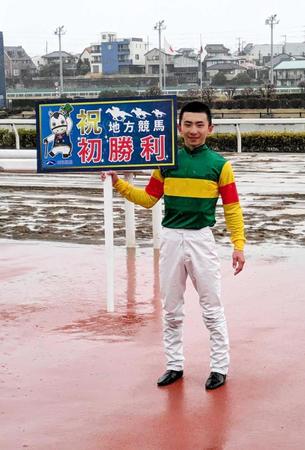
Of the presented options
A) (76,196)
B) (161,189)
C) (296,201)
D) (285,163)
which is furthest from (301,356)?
(285,163)

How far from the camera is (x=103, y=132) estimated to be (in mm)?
6961

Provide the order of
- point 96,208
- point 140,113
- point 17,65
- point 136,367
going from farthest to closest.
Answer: point 17,65, point 96,208, point 140,113, point 136,367

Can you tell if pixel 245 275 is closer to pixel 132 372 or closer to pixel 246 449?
pixel 132 372

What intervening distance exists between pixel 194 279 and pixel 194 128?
0.89 metres

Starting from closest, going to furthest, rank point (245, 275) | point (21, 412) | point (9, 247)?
point (21, 412) → point (245, 275) → point (9, 247)

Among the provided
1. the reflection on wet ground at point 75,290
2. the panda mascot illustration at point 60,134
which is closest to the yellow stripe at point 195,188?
the reflection on wet ground at point 75,290

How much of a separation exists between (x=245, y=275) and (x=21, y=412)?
13.3ft

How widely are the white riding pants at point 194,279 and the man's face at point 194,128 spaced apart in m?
0.51

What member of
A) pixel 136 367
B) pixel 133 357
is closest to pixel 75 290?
pixel 133 357

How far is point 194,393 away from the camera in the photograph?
523 cm

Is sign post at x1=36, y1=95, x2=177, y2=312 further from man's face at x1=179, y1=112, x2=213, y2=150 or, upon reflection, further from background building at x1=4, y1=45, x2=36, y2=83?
background building at x1=4, y1=45, x2=36, y2=83

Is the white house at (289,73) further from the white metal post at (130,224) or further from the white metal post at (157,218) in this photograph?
the white metal post at (157,218)

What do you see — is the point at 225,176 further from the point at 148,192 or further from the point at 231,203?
the point at 148,192

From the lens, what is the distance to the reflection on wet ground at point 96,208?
36.5 ft
